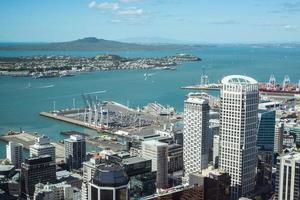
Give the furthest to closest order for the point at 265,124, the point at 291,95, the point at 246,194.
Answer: the point at 291,95 < the point at 265,124 < the point at 246,194

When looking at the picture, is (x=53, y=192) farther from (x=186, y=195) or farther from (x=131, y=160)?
(x=186, y=195)

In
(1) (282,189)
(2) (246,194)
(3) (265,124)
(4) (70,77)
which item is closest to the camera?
(1) (282,189)

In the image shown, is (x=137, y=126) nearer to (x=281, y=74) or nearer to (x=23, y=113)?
(x=23, y=113)

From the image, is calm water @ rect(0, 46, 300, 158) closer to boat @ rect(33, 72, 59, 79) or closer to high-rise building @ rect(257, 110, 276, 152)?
boat @ rect(33, 72, 59, 79)

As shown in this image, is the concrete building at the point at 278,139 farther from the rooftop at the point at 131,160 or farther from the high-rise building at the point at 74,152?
the high-rise building at the point at 74,152

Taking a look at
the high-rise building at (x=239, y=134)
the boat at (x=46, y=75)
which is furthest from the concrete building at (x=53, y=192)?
the boat at (x=46, y=75)

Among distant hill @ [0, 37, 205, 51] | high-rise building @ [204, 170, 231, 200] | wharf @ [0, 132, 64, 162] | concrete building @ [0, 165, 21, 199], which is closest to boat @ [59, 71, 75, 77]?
wharf @ [0, 132, 64, 162]

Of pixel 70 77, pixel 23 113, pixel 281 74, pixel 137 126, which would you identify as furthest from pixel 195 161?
pixel 281 74
